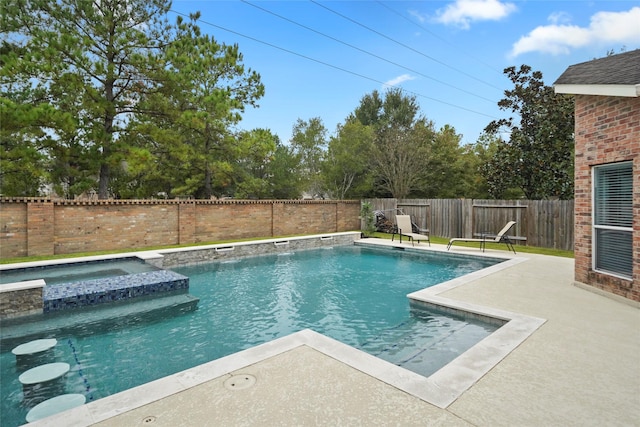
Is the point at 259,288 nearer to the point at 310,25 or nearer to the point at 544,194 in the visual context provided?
the point at 310,25

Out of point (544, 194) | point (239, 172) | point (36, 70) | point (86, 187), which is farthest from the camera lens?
point (239, 172)

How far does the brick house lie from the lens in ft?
16.3

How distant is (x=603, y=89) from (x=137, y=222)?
1229 centimetres

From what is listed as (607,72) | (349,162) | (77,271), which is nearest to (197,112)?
(77,271)

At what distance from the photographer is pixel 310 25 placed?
38.5ft

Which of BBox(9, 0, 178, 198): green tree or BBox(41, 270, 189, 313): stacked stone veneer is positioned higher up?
BBox(9, 0, 178, 198): green tree

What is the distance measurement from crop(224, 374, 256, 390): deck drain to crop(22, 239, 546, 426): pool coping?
0.14m

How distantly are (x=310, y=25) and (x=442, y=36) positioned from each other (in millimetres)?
7764

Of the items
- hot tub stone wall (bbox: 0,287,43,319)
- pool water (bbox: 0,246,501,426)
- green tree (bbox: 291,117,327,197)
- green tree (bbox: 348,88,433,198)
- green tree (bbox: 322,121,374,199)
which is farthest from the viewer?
green tree (bbox: 291,117,327,197)

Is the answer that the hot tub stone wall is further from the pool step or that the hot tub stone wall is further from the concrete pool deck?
the pool step

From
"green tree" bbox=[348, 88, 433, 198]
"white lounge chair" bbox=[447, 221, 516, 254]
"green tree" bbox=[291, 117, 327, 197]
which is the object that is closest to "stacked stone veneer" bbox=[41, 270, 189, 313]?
"white lounge chair" bbox=[447, 221, 516, 254]

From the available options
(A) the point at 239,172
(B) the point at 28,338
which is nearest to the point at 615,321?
(B) the point at 28,338

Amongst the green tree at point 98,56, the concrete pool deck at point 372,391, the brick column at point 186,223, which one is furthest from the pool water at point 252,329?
the green tree at point 98,56

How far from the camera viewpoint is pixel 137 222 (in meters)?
11.5
